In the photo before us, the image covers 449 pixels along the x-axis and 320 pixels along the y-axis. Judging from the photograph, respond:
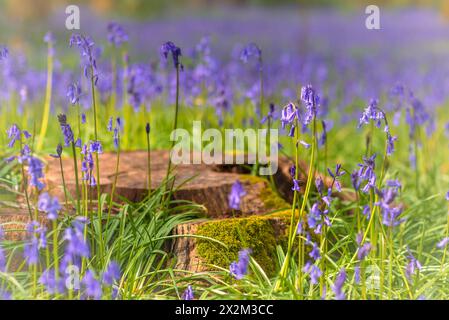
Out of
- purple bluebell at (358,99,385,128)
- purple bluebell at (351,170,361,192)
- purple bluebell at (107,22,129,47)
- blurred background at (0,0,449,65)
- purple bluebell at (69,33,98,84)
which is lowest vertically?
purple bluebell at (351,170,361,192)

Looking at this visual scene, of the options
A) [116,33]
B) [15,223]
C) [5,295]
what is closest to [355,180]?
[5,295]

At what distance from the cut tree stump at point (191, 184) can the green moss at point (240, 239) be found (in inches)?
6.4

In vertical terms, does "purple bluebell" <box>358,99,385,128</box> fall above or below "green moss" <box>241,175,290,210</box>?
above

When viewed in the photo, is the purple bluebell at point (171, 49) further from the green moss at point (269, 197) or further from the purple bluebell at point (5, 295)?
the purple bluebell at point (5, 295)

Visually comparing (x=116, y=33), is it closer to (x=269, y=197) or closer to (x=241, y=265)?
(x=269, y=197)

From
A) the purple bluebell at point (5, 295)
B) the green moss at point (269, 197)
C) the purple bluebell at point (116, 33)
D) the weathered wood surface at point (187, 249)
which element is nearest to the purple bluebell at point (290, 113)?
the weathered wood surface at point (187, 249)

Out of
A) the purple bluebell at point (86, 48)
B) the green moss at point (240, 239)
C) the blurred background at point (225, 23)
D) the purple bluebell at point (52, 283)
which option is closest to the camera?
the purple bluebell at point (52, 283)

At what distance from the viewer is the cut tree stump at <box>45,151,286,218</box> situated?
3.81 meters

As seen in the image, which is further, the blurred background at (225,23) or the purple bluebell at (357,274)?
the blurred background at (225,23)

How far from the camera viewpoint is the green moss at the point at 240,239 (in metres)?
3.38

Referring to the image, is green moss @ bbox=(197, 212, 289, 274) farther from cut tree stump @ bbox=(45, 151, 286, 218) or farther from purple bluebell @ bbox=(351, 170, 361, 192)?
purple bluebell @ bbox=(351, 170, 361, 192)

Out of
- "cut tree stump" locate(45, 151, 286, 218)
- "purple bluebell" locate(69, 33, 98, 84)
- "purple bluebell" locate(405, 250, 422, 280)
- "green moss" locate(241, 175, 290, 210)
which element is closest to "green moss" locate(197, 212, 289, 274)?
"cut tree stump" locate(45, 151, 286, 218)

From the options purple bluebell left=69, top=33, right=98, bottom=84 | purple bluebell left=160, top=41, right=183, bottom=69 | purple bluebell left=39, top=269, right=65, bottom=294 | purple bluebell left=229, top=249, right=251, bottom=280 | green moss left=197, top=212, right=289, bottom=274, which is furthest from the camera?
green moss left=197, top=212, right=289, bottom=274

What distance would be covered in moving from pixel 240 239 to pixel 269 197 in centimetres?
57
